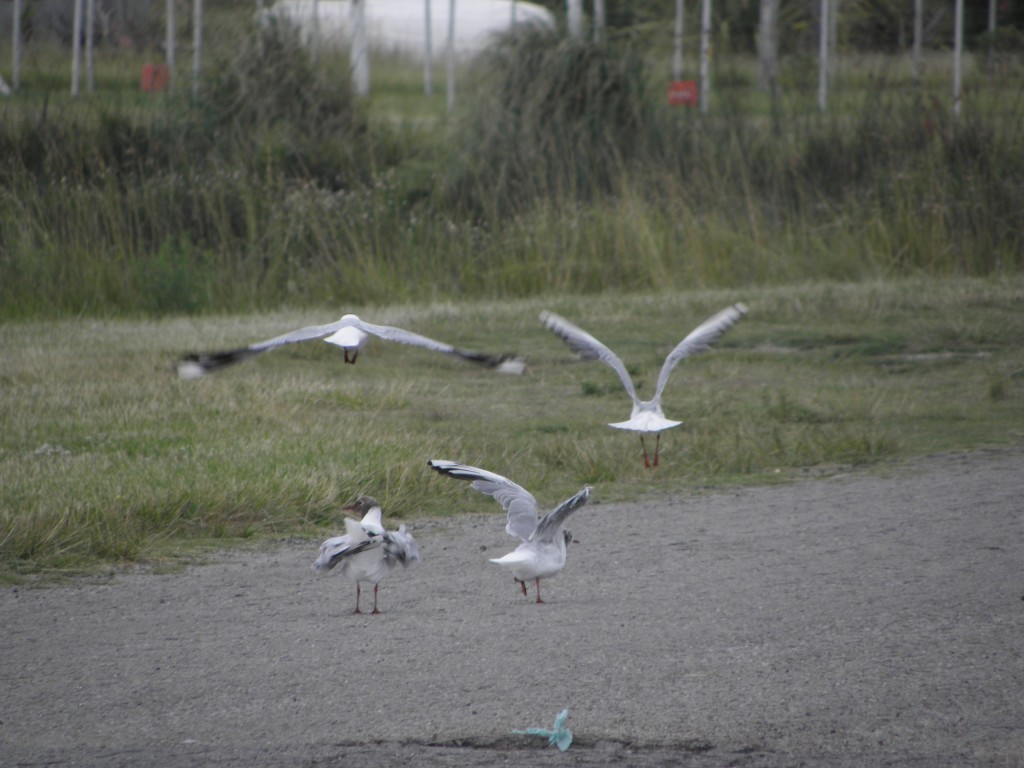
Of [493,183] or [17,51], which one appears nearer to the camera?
[493,183]

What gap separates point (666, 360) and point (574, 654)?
106 inches

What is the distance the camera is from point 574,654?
4.27 m

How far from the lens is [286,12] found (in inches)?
648

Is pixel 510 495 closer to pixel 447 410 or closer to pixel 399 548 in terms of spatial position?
pixel 399 548

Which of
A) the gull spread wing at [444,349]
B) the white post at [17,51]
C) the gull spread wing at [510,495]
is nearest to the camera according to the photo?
the gull spread wing at [510,495]

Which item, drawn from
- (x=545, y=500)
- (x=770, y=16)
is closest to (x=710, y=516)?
(x=545, y=500)

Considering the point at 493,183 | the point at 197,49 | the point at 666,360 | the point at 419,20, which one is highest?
the point at 419,20

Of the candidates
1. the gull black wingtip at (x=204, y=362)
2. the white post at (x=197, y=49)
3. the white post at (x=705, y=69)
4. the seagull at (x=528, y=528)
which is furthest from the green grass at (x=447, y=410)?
the white post at (x=705, y=69)

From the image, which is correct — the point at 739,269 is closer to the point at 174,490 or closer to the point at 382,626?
the point at 174,490

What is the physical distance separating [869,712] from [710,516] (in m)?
2.41

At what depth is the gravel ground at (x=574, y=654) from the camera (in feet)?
11.8

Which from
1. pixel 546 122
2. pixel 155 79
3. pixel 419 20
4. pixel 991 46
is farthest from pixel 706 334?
pixel 419 20

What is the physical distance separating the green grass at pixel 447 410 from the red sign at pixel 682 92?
5235 millimetres

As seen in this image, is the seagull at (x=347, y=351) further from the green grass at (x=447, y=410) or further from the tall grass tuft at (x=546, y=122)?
the tall grass tuft at (x=546, y=122)
